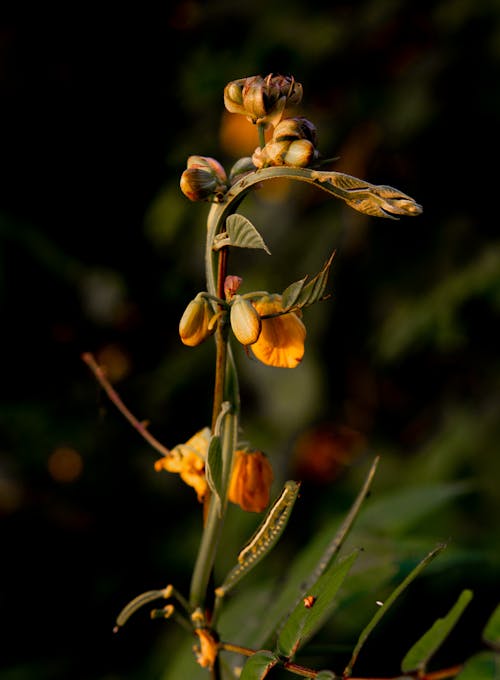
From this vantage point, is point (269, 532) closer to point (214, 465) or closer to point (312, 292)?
point (214, 465)

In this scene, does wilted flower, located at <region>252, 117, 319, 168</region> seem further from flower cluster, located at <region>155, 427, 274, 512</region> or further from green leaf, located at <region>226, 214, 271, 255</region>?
flower cluster, located at <region>155, 427, 274, 512</region>

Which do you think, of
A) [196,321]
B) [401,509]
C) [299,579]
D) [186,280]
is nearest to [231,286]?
[196,321]

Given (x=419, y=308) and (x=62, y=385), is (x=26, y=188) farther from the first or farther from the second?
(x=419, y=308)

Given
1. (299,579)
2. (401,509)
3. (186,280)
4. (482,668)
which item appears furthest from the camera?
(186,280)

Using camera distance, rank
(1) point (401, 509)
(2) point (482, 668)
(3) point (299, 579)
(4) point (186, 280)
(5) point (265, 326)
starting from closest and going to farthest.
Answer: (2) point (482, 668) → (5) point (265, 326) → (3) point (299, 579) → (1) point (401, 509) → (4) point (186, 280)

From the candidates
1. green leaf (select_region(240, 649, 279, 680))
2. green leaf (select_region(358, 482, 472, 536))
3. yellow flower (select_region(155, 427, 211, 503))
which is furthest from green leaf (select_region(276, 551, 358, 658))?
green leaf (select_region(358, 482, 472, 536))

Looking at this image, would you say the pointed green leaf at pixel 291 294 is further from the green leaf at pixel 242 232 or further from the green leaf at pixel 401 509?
the green leaf at pixel 401 509

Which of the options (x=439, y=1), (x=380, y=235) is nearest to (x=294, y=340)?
(x=380, y=235)
